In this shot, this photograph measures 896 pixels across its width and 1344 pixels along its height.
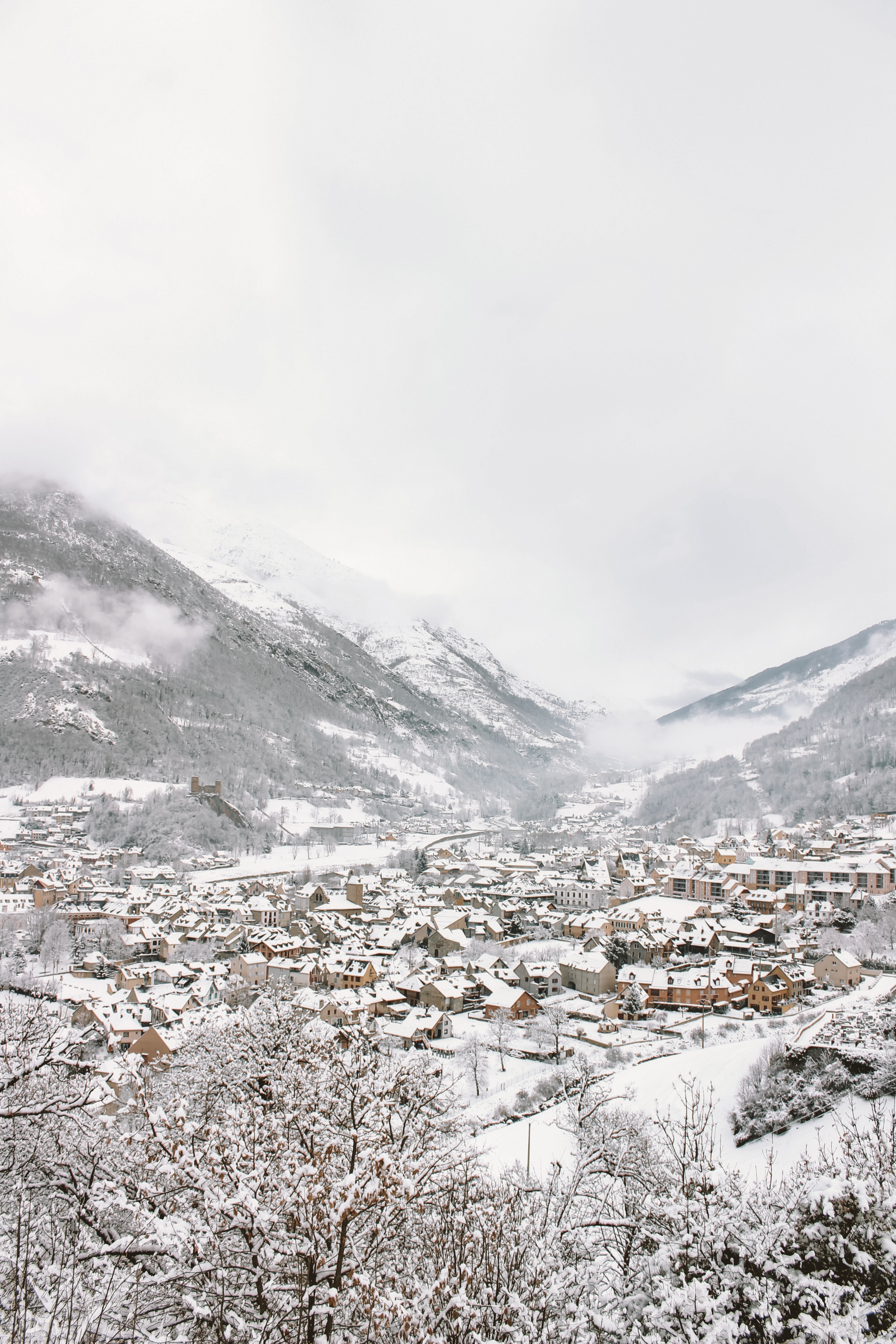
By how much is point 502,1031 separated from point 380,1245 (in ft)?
108

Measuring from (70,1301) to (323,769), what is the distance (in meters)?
180

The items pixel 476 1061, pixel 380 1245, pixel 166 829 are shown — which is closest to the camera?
pixel 380 1245

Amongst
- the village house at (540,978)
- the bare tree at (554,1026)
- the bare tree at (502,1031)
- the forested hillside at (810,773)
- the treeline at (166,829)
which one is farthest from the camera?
the forested hillside at (810,773)

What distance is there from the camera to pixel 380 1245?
5.65m

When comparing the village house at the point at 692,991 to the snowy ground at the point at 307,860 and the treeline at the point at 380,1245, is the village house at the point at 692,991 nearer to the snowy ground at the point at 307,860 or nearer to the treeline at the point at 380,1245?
the treeline at the point at 380,1245

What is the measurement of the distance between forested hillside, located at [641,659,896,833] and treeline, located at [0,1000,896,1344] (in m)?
122

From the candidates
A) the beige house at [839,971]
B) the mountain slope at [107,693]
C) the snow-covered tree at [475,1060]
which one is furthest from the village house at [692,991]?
the mountain slope at [107,693]

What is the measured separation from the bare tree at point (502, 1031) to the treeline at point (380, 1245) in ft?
85.9

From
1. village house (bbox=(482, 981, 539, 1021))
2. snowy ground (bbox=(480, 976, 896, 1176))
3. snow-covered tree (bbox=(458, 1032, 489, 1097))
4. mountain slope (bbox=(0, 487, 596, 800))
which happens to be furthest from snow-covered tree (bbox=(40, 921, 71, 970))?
mountain slope (bbox=(0, 487, 596, 800))

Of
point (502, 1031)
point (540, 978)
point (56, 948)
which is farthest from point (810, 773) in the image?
point (56, 948)

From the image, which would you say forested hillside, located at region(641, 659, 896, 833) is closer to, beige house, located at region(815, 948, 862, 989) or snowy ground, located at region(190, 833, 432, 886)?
snowy ground, located at region(190, 833, 432, 886)

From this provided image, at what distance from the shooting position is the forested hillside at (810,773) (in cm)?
12556

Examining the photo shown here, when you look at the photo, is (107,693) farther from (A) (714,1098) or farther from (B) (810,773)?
(B) (810,773)

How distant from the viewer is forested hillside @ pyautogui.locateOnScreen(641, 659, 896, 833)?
12556 cm
